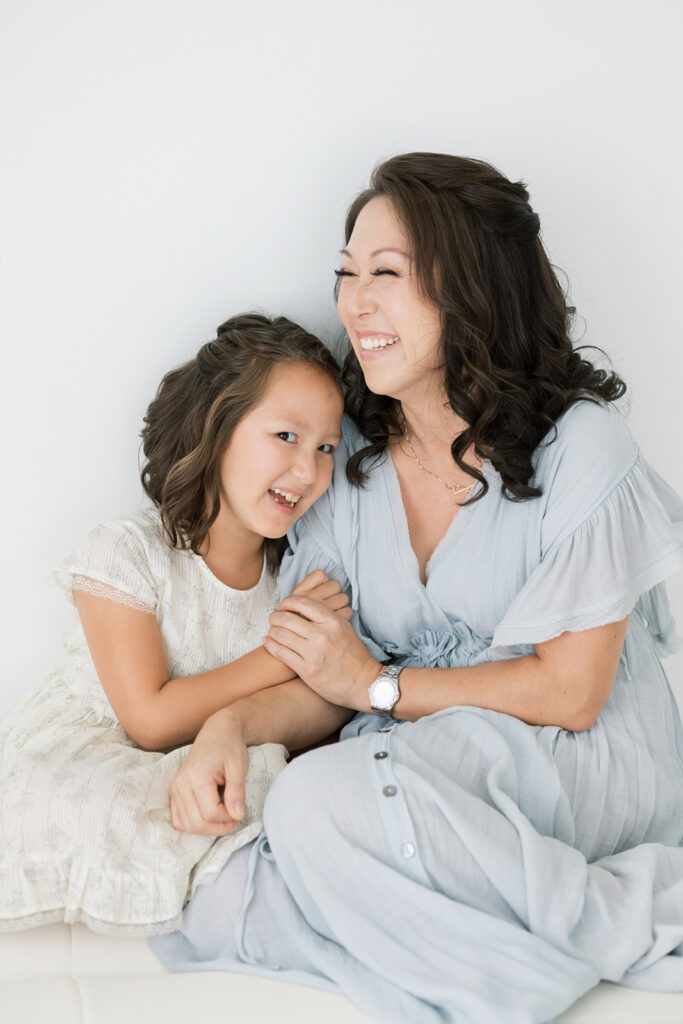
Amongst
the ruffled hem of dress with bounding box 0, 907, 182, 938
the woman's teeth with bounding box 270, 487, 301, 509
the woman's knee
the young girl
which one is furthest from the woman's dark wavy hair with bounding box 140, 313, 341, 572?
the ruffled hem of dress with bounding box 0, 907, 182, 938

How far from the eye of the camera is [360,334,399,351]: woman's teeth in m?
1.70

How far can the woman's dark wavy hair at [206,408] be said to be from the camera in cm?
176

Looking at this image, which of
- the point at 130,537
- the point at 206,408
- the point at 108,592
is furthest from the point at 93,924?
the point at 206,408

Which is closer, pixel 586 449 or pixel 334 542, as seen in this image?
pixel 586 449

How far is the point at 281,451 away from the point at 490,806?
0.67m

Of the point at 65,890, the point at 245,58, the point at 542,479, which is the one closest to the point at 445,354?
the point at 542,479

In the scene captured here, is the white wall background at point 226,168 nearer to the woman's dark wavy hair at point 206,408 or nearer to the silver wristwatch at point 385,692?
the woman's dark wavy hair at point 206,408

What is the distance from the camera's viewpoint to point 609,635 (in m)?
1.59

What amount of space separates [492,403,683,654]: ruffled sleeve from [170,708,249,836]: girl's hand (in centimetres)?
45

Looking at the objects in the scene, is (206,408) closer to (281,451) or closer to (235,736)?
(281,451)

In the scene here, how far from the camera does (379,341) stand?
1707 millimetres

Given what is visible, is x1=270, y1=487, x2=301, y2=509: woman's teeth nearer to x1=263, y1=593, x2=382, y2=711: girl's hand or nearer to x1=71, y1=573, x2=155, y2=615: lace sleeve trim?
x1=263, y1=593, x2=382, y2=711: girl's hand

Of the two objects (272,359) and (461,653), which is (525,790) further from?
(272,359)

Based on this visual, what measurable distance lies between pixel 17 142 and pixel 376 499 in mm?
878
